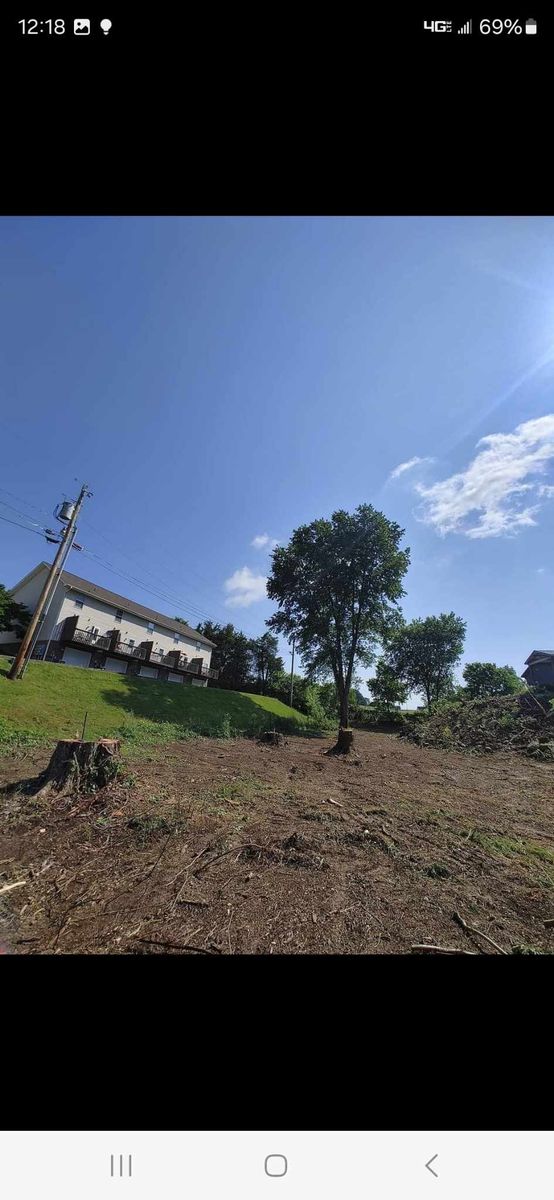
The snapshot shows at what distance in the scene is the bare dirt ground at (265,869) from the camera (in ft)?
8.18

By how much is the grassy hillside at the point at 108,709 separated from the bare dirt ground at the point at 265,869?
4.22 metres

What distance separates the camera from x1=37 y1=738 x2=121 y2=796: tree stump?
5.20 metres

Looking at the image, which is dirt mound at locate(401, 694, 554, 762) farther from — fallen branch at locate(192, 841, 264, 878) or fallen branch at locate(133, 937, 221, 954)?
fallen branch at locate(133, 937, 221, 954)

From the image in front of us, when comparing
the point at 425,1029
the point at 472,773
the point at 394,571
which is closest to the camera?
the point at 425,1029

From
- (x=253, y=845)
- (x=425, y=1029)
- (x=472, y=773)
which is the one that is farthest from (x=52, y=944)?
(x=472, y=773)

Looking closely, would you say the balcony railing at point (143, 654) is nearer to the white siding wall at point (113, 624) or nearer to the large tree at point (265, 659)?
the white siding wall at point (113, 624)

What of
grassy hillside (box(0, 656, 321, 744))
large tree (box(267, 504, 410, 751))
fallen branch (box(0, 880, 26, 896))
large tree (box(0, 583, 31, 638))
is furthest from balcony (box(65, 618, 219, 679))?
fallen branch (box(0, 880, 26, 896))

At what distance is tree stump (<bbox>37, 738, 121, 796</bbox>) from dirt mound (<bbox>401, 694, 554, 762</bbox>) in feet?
44.7

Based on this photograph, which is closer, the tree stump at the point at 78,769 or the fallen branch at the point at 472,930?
the fallen branch at the point at 472,930
